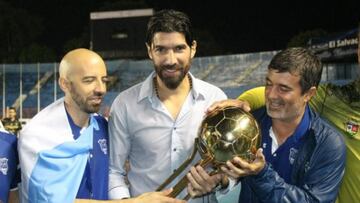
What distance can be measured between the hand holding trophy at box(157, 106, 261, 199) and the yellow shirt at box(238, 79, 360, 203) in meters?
0.67

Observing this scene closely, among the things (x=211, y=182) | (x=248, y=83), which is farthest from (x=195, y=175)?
(x=248, y=83)

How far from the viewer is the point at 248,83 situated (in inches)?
743

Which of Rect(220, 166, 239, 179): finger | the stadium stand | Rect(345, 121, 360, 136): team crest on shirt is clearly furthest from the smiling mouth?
the stadium stand

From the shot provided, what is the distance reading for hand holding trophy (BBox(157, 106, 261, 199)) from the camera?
5.92ft

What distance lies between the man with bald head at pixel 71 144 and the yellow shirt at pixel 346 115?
2.77ft

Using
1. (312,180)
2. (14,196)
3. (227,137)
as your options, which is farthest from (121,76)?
(227,137)

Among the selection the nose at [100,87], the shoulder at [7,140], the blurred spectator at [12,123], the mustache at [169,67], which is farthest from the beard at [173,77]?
the blurred spectator at [12,123]

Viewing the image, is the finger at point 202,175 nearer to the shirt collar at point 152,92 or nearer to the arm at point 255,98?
the shirt collar at point 152,92

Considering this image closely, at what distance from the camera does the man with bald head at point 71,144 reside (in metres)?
2.10

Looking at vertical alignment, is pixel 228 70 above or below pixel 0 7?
below

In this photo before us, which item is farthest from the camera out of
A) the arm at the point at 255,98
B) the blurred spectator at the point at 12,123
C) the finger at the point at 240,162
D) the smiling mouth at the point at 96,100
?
the blurred spectator at the point at 12,123

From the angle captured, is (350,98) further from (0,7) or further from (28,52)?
(0,7)

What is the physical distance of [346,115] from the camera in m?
2.42

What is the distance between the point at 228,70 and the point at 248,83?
118 centimetres
